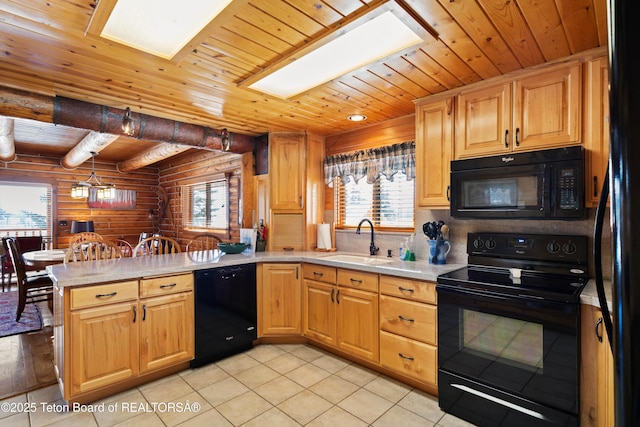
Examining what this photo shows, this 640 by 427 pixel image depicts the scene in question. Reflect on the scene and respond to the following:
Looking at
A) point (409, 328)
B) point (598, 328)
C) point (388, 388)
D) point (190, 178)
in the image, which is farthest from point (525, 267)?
point (190, 178)

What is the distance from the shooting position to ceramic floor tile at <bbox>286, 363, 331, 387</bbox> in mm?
2615

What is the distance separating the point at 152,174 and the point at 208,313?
18.7 feet

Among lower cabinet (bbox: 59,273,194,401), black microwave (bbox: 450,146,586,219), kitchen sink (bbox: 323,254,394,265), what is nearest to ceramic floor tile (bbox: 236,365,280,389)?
lower cabinet (bbox: 59,273,194,401)

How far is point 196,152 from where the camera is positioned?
19.7ft

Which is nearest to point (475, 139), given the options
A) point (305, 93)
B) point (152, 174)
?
point (305, 93)

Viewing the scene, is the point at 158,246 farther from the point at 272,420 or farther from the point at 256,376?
the point at 272,420

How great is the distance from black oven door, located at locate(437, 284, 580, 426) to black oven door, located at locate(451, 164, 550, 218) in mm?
619

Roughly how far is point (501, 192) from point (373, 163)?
1344mm

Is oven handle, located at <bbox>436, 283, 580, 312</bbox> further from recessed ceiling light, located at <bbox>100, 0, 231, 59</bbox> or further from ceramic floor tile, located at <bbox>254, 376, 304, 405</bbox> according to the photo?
recessed ceiling light, located at <bbox>100, 0, 231, 59</bbox>

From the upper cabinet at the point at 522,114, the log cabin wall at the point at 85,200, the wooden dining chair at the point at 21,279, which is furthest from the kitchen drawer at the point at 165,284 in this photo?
the log cabin wall at the point at 85,200

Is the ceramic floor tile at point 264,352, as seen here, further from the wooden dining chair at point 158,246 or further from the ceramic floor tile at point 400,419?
the wooden dining chair at point 158,246

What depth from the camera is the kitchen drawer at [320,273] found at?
3033mm

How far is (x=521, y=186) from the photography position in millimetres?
2232

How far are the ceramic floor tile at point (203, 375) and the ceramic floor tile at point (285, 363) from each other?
0.40 meters
